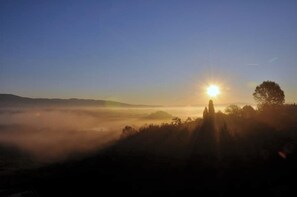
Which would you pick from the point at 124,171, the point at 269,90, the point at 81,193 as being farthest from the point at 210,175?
the point at 269,90

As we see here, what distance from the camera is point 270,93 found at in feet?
397

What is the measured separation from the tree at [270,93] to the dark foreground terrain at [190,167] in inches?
1408

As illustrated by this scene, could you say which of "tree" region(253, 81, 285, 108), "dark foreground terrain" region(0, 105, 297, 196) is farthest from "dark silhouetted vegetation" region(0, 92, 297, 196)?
"tree" region(253, 81, 285, 108)

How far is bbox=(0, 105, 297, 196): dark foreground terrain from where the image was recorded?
56.5 meters

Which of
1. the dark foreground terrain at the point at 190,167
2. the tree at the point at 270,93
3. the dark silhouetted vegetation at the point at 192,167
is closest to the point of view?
the dark foreground terrain at the point at 190,167

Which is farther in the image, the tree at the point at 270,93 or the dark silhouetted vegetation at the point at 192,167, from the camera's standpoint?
the tree at the point at 270,93

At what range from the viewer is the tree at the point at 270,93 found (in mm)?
120000

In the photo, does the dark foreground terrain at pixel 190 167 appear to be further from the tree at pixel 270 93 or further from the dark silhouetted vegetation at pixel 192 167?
the tree at pixel 270 93

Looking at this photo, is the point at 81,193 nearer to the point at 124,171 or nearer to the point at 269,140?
the point at 124,171

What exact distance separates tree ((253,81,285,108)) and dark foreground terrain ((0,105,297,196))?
35.8 meters

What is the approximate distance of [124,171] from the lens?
66.4 m

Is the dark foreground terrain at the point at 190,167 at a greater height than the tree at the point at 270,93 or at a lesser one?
lesser

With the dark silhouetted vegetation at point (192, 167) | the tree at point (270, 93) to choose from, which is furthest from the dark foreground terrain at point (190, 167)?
the tree at point (270, 93)

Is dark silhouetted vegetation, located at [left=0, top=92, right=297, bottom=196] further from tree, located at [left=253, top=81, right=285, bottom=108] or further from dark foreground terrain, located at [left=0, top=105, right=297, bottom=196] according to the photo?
tree, located at [left=253, top=81, right=285, bottom=108]
